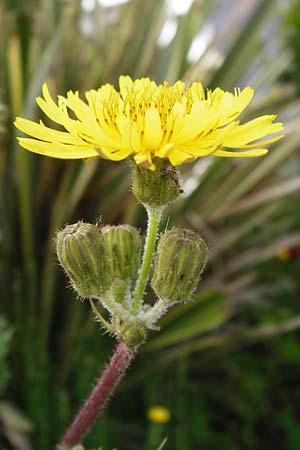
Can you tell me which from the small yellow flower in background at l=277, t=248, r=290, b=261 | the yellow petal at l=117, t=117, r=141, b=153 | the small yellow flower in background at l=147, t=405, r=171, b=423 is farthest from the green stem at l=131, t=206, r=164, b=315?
the small yellow flower in background at l=277, t=248, r=290, b=261

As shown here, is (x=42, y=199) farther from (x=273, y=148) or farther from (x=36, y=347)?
(x=273, y=148)

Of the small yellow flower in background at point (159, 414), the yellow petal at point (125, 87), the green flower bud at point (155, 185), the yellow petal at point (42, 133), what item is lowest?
the small yellow flower in background at point (159, 414)

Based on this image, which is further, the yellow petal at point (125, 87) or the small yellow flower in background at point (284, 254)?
the small yellow flower in background at point (284, 254)

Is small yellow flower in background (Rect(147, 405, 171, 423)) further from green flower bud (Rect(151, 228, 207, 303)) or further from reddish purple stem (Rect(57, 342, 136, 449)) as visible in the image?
green flower bud (Rect(151, 228, 207, 303))

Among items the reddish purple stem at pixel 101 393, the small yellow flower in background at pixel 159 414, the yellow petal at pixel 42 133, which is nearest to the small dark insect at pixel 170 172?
the yellow petal at pixel 42 133

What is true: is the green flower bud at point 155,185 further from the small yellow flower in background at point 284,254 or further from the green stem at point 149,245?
the small yellow flower in background at point 284,254

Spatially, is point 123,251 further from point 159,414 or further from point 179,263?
point 159,414

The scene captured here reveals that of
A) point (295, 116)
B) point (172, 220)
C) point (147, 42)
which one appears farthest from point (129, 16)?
point (172, 220)
